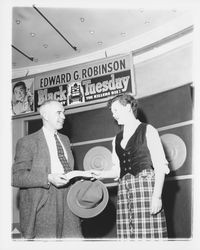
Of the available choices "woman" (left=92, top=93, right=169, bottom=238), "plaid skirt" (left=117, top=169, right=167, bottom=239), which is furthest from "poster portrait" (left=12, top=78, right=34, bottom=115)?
"plaid skirt" (left=117, top=169, right=167, bottom=239)

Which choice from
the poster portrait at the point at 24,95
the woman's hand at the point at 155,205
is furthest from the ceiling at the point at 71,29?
the woman's hand at the point at 155,205

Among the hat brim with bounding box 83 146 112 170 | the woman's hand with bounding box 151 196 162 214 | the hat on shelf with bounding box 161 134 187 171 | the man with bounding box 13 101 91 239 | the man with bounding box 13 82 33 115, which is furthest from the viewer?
the hat brim with bounding box 83 146 112 170

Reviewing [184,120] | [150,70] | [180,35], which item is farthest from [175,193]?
[180,35]

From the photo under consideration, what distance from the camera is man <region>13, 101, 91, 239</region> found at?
2.12m

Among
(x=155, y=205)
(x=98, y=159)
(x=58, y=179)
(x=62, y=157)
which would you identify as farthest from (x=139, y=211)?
(x=98, y=159)

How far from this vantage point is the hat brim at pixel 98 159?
149 inches

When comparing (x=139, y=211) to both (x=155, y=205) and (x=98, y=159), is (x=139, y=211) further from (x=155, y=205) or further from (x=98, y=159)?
(x=98, y=159)

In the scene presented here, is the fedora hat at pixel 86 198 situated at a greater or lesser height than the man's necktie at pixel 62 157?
lesser

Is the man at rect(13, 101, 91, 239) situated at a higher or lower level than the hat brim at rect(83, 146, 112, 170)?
lower

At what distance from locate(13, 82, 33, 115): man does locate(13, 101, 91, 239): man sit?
144 cm

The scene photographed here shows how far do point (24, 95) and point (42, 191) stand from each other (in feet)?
6.15

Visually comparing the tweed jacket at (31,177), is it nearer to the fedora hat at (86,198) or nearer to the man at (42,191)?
the man at (42,191)

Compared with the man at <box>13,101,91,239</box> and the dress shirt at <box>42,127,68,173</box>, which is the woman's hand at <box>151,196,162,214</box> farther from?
the dress shirt at <box>42,127,68,173</box>

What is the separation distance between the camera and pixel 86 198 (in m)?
2.21
